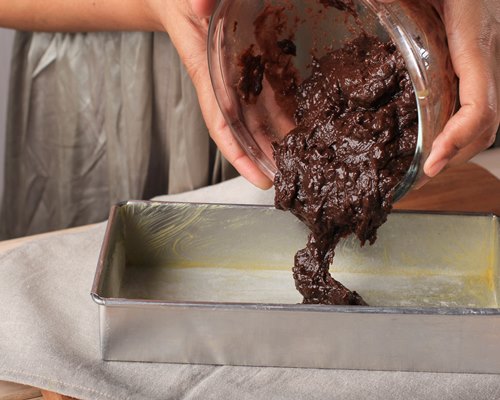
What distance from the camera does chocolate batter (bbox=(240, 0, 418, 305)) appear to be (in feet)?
3.44

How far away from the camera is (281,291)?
3.92 feet

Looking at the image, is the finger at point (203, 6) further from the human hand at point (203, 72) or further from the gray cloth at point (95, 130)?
the gray cloth at point (95, 130)

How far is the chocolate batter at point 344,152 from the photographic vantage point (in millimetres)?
1049

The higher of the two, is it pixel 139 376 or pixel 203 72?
pixel 203 72

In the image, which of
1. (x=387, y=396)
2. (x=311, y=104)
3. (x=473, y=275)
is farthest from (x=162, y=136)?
(x=387, y=396)

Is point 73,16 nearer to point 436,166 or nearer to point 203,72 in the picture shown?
point 203,72

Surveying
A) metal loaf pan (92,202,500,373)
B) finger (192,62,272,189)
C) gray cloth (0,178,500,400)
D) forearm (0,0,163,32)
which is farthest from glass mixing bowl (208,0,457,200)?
forearm (0,0,163,32)

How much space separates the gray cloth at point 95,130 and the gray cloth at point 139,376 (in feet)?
1.72

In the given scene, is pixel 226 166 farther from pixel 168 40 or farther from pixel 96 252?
pixel 96 252

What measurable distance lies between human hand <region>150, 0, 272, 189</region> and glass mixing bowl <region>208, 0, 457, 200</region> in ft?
0.05

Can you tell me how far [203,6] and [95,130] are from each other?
24.5 inches

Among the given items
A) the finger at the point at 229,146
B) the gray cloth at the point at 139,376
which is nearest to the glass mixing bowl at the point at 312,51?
the finger at the point at 229,146

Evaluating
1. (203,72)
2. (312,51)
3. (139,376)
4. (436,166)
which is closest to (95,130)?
(203,72)

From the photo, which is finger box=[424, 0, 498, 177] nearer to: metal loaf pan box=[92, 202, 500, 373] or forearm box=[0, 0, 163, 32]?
metal loaf pan box=[92, 202, 500, 373]
